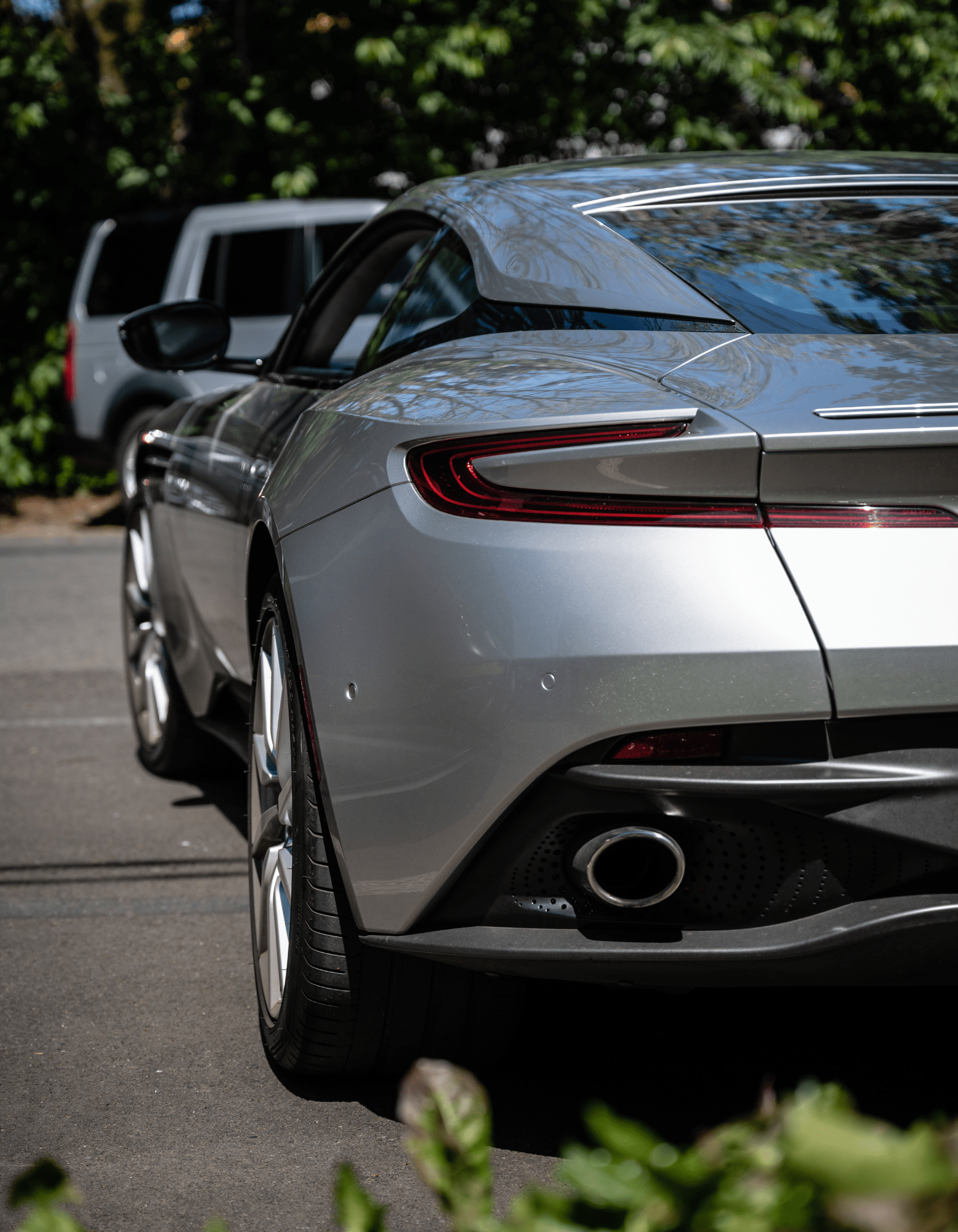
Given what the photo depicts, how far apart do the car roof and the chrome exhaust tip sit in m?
0.83

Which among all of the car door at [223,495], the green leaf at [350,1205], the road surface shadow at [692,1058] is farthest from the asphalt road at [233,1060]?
the green leaf at [350,1205]

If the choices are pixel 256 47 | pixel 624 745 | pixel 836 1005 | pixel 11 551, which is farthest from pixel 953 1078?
pixel 256 47

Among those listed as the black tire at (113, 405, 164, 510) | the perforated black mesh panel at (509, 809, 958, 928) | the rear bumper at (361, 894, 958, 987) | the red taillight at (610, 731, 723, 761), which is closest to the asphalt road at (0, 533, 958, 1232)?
the rear bumper at (361, 894, 958, 987)

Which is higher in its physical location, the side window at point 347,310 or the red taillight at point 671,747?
the side window at point 347,310

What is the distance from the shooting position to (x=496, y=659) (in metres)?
1.94

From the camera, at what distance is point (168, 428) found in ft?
13.7

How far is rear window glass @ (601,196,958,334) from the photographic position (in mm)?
2271

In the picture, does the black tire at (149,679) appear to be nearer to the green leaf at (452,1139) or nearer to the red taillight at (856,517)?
the red taillight at (856,517)

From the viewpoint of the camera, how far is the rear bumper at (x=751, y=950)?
1894 millimetres

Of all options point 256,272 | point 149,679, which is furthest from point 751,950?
point 256,272

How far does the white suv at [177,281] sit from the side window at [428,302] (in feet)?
22.9

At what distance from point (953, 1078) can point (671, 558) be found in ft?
4.04

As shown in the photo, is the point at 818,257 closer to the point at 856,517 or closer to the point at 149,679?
the point at 856,517

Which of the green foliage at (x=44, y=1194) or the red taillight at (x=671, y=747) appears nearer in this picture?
the green foliage at (x=44, y=1194)
